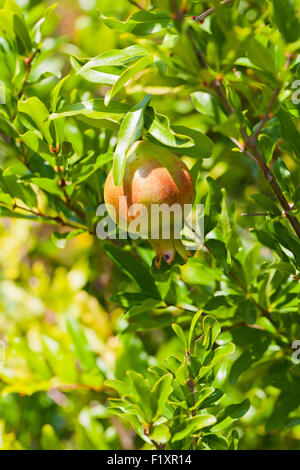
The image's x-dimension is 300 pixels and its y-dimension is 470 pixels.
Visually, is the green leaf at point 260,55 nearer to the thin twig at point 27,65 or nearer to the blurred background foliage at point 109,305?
the blurred background foliage at point 109,305

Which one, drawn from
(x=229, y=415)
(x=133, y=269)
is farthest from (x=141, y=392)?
(x=133, y=269)

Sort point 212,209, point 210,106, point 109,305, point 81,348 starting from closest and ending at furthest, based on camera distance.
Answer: point 210,106, point 212,209, point 81,348, point 109,305

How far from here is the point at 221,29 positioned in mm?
466

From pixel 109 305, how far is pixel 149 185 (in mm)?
763

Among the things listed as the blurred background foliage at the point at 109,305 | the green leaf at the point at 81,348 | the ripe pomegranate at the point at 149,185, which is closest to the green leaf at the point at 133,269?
the blurred background foliage at the point at 109,305

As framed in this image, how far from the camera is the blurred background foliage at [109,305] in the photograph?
0.74 m

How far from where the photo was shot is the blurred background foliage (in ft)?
2.42

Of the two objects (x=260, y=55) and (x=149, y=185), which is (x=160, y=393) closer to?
(x=149, y=185)

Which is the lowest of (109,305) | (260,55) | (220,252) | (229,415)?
(109,305)

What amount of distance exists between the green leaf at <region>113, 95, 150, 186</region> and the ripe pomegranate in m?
0.03

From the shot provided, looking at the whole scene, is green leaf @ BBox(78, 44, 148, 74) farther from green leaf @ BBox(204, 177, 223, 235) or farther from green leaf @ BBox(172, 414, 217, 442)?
green leaf @ BBox(172, 414, 217, 442)

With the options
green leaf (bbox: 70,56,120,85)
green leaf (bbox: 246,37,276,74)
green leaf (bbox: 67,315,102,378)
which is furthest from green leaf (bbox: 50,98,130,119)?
green leaf (bbox: 67,315,102,378)

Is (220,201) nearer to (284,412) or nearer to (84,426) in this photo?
(284,412)

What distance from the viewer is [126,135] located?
1.73 ft
